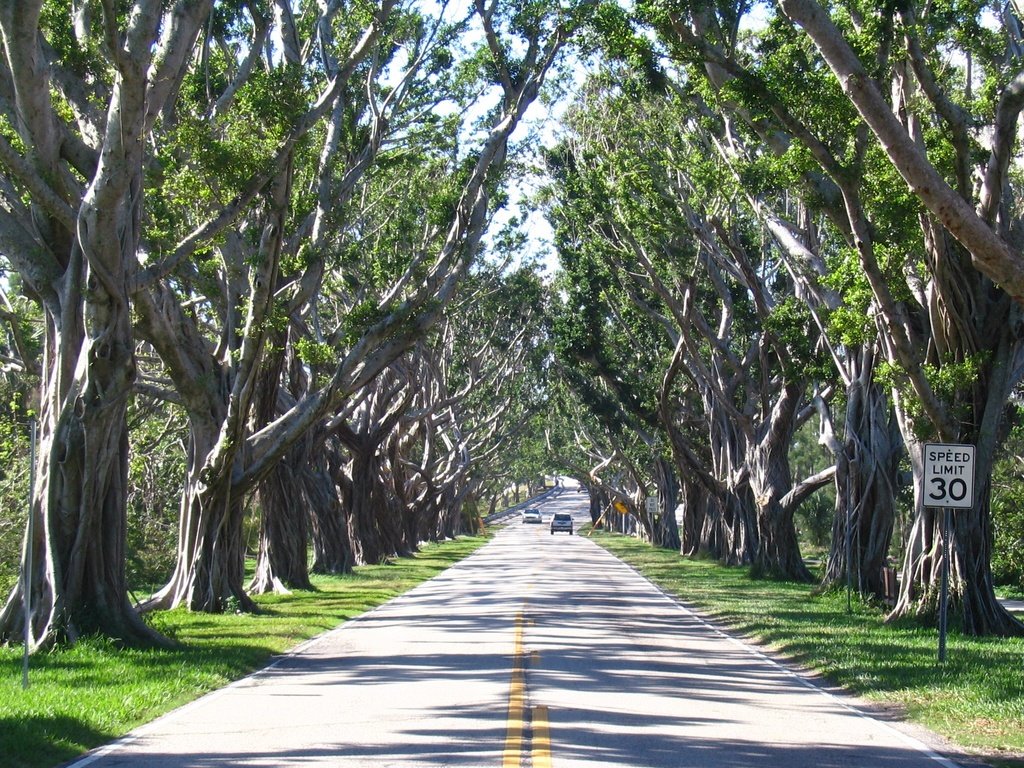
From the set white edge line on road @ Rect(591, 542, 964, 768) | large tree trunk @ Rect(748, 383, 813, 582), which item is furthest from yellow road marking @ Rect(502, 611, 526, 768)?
large tree trunk @ Rect(748, 383, 813, 582)

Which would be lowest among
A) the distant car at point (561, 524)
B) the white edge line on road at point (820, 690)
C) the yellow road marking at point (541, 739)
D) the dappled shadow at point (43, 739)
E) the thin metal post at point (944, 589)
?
the white edge line on road at point (820, 690)

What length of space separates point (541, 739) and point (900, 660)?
22.5 feet

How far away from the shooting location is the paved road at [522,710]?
9266mm

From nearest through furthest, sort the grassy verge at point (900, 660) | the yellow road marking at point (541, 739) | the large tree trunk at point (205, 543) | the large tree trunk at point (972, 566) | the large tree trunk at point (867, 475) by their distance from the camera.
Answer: the yellow road marking at point (541, 739) → the grassy verge at point (900, 660) → the large tree trunk at point (972, 566) → the large tree trunk at point (205, 543) → the large tree trunk at point (867, 475)

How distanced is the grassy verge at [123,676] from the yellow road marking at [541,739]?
139 inches

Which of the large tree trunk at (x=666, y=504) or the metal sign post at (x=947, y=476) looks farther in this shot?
the large tree trunk at (x=666, y=504)

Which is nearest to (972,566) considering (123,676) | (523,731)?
(523,731)

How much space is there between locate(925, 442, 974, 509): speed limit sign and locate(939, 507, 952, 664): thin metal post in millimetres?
870

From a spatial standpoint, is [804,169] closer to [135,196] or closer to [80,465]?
[135,196]

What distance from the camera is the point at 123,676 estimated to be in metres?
13.2

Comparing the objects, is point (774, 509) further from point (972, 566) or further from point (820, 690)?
point (820, 690)

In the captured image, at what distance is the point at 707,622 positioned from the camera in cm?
2180

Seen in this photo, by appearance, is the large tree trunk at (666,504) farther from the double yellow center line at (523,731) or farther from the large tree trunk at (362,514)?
the double yellow center line at (523,731)

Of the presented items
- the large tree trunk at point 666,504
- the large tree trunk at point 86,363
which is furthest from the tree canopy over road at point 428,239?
the large tree trunk at point 666,504
